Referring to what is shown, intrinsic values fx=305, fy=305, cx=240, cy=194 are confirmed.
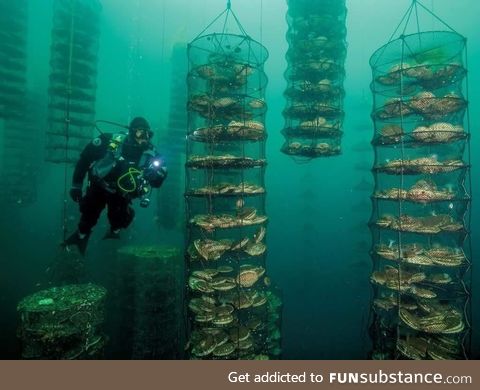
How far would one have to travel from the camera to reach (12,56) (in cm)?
1070

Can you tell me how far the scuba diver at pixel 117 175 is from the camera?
5.87 metres

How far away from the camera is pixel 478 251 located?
32.9 m

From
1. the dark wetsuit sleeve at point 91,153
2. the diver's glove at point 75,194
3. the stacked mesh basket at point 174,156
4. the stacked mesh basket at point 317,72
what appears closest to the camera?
the dark wetsuit sleeve at point 91,153

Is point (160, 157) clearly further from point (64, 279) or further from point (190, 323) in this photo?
point (64, 279)

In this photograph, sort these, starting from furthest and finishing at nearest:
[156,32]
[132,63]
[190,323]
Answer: [132,63], [156,32], [190,323]

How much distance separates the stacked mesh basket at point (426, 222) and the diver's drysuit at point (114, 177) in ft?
15.4

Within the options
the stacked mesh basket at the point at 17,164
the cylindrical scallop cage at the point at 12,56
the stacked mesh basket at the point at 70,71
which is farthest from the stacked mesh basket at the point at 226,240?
the stacked mesh basket at the point at 17,164

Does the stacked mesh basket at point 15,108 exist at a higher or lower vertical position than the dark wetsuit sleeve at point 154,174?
higher

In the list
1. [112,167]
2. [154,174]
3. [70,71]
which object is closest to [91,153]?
[112,167]

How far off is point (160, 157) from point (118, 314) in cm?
652

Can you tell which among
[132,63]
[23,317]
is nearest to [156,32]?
[132,63]

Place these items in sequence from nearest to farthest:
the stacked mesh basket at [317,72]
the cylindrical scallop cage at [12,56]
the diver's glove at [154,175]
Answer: the diver's glove at [154,175], the stacked mesh basket at [317,72], the cylindrical scallop cage at [12,56]

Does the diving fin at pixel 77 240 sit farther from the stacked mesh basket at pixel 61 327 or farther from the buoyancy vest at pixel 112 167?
the buoyancy vest at pixel 112 167
